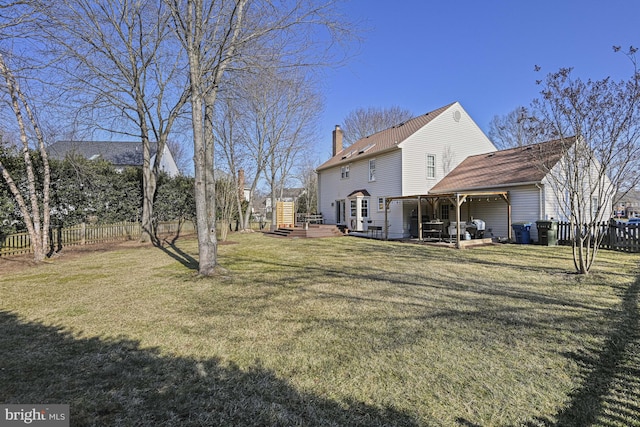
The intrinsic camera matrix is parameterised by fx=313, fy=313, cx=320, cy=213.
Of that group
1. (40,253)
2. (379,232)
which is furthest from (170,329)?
(379,232)

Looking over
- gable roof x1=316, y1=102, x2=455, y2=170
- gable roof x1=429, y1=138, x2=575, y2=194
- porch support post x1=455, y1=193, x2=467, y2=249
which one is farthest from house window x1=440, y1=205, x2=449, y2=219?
gable roof x1=316, y1=102, x2=455, y2=170

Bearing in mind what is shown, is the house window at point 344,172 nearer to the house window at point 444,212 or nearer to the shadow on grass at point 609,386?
the house window at point 444,212

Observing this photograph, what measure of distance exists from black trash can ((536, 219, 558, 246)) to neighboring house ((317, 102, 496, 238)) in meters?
5.76

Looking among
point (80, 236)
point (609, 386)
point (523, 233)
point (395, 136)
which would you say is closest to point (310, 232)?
point (395, 136)

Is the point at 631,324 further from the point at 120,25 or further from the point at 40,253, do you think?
the point at 120,25

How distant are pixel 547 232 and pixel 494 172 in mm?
4710

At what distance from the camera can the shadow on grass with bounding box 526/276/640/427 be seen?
7.73 feet

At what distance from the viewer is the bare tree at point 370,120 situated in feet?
114

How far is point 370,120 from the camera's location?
34.9 m

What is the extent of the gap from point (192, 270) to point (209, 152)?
3559mm

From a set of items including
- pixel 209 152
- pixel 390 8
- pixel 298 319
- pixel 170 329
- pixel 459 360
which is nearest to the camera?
pixel 459 360

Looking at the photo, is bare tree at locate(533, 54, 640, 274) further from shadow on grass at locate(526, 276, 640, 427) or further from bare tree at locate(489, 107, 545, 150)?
bare tree at locate(489, 107, 545, 150)

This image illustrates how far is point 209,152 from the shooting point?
947 centimetres

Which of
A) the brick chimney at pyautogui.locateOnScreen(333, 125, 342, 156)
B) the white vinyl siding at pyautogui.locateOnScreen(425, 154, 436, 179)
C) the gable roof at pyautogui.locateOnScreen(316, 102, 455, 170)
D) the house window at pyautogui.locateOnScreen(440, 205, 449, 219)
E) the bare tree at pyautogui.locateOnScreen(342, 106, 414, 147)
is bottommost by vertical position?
the house window at pyautogui.locateOnScreen(440, 205, 449, 219)
